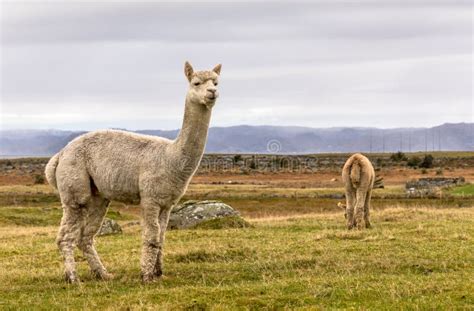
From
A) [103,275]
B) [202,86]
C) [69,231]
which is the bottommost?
[103,275]

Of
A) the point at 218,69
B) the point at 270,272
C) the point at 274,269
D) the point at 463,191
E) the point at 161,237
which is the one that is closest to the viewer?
the point at 218,69

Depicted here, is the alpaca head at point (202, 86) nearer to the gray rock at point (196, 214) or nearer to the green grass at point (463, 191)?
the gray rock at point (196, 214)

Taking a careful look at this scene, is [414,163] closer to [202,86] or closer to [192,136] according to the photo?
[192,136]

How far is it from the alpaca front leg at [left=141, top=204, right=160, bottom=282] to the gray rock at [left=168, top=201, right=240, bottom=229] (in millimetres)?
11978

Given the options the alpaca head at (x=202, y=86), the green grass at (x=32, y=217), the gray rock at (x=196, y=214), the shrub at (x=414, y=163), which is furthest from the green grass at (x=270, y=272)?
the shrub at (x=414, y=163)

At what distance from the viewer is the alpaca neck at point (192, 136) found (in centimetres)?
1323

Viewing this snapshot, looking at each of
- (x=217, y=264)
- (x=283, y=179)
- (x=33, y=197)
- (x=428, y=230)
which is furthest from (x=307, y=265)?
(x=283, y=179)

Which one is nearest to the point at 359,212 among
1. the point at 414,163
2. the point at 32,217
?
the point at 32,217

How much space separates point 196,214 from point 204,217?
354 millimetres

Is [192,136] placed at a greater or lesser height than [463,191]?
greater

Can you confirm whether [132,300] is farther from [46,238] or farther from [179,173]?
[46,238]

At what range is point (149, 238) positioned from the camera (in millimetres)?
13500

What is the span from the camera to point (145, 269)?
13500 mm

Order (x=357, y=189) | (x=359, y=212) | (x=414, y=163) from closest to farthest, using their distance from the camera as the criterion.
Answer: (x=359, y=212) → (x=357, y=189) → (x=414, y=163)
